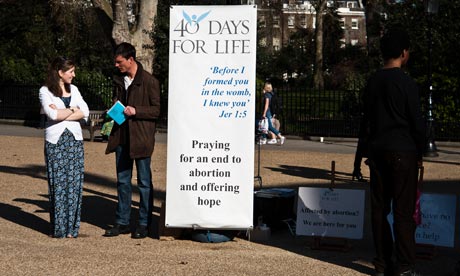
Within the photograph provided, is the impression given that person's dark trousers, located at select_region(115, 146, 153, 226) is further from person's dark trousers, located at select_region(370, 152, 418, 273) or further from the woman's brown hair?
person's dark trousers, located at select_region(370, 152, 418, 273)

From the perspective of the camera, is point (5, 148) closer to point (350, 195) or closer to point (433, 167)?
point (433, 167)

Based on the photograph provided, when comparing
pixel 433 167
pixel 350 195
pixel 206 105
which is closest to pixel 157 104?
pixel 206 105

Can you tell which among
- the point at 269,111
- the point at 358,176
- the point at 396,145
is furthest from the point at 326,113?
the point at 396,145

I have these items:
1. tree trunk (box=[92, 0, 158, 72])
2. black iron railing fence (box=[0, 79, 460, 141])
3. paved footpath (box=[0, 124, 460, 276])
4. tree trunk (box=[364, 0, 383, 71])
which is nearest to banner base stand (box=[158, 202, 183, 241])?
paved footpath (box=[0, 124, 460, 276])

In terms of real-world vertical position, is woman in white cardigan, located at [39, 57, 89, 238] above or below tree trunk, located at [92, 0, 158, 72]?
below

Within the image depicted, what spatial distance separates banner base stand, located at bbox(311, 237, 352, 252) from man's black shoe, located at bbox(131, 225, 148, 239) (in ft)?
5.52

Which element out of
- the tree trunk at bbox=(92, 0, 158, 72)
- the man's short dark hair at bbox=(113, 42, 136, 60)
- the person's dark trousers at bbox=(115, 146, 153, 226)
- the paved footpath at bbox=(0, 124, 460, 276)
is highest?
the tree trunk at bbox=(92, 0, 158, 72)

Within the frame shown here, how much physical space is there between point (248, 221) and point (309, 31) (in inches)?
2379

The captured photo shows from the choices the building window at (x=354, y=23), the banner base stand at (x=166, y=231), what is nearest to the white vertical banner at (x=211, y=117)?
the banner base stand at (x=166, y=231)

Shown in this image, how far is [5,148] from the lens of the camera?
67.9 feet

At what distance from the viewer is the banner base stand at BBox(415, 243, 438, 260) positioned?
8117 mm

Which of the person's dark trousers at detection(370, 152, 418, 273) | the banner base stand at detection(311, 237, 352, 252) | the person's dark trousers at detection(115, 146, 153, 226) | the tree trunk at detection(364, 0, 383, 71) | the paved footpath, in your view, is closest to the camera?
the person's dark trousers at detection(370, 152, 418, 273)

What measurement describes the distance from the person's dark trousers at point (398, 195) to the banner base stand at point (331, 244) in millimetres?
1474

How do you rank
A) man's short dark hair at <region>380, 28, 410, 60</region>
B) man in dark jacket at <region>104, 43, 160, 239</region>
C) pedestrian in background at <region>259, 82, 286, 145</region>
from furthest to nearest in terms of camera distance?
pedestrian in background at <region>259, 82, 286, 145</region> → man in dark jacket at <region>104, 43, 160, 239</region> → man's short dark hair at <region>380, 28, 410, 60</region>
